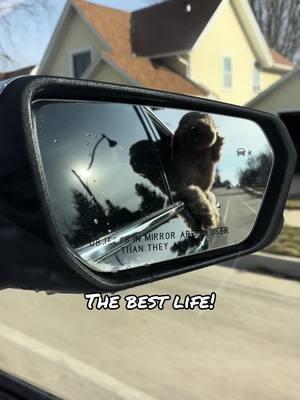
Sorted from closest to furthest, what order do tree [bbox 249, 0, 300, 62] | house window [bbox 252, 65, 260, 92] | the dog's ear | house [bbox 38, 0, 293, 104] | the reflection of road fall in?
the dog's ear → the reflection of road → house [bbox 38, 0, 293, 104] → house window [bbox 252, 65, 260, 92] → tree [bbox 249, 0, 300, 62]

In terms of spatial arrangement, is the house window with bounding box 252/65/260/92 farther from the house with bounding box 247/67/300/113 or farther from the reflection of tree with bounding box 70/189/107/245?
the reflection of tree with bounding box 70/189/107/245

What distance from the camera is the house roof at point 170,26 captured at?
73.7ft

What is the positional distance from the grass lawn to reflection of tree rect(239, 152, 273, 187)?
365cm

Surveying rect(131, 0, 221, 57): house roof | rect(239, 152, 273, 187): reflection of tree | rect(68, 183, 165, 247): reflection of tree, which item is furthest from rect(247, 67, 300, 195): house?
rect(68, 183, 165, 247): reflection of tree

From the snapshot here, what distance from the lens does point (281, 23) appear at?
3197 cm

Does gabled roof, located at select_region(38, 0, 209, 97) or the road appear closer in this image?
the road

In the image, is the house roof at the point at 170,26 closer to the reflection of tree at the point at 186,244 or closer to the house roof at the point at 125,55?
the house roof at the point at 125,55

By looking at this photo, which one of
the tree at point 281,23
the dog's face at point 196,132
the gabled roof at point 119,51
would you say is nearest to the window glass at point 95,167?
the dog's face at point 196,132

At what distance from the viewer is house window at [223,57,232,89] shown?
2376cm

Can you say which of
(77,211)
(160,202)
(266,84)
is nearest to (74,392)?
(160,202)

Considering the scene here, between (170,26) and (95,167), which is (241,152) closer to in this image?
(95,167)

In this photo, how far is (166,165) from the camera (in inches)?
72.7

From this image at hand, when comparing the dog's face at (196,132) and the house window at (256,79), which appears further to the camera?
the house window at (256,79)

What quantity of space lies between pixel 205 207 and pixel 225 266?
431 cm
